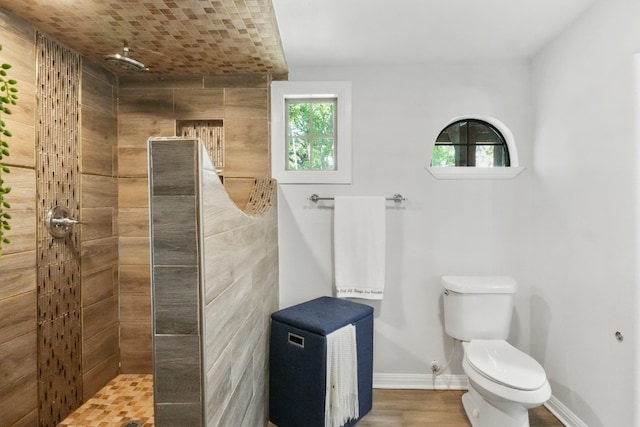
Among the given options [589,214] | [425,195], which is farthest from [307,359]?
[589,214]

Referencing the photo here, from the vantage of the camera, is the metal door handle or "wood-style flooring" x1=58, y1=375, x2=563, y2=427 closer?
the metal door handle

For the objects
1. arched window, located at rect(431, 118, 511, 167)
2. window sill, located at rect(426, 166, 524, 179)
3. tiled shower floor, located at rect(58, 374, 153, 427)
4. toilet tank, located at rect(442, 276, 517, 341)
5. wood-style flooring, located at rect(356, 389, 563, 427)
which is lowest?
wood-style flooring, located at rect(356, 389, 563, 427)

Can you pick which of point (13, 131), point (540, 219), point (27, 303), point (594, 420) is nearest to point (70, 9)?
point (13, 131)

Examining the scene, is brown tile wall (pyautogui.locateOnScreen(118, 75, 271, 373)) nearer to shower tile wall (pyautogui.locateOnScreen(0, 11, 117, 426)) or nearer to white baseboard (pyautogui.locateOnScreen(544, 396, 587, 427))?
shower tile wall (pyautogui.locateOnScreen(0, 11, 117, 426))

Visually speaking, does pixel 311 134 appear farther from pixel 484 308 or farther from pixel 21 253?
pixel 21 253

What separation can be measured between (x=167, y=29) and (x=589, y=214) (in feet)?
7.51

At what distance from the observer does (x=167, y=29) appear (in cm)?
154

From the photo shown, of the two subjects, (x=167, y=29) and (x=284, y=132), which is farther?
(x=284, y=132)

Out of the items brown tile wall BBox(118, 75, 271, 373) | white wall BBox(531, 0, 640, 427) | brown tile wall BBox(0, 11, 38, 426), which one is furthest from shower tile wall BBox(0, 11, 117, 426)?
white wall BBox(531, 0, 640, 427)

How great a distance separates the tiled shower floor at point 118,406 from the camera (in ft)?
5.26

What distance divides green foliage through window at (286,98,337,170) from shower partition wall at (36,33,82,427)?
123cm

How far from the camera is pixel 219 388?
105 centimetres

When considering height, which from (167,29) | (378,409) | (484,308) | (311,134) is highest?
(167,29)

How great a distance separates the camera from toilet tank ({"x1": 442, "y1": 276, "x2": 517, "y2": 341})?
75.8 inches
